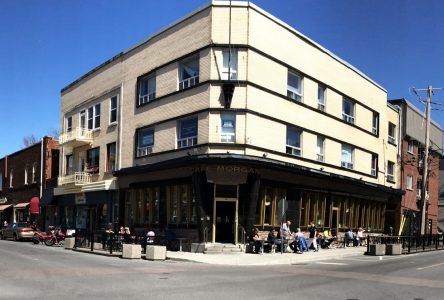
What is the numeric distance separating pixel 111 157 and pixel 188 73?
10077 millimetres

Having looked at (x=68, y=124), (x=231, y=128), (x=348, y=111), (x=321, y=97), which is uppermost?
(x=321, y=97)

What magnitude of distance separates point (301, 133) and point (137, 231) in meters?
11.5

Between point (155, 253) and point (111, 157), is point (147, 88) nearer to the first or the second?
point (111, 157)

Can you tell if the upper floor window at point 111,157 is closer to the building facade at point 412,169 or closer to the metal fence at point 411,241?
the metal fence at point 411,241

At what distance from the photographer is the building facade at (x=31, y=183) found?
45.8 m

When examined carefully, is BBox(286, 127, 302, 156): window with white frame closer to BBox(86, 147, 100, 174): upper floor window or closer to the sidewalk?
the sidewalk

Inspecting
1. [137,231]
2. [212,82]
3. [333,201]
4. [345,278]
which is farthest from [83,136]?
[345,278]

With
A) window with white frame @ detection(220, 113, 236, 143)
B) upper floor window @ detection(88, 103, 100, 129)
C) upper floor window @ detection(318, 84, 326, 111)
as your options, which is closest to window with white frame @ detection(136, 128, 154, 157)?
window with white frame @ detection(220, 113, 236, 143)

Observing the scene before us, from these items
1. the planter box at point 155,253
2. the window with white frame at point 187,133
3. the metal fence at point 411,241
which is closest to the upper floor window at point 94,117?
the window with white frame at point 187,133

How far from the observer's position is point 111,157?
3575 cm

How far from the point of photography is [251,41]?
27016 millimetres

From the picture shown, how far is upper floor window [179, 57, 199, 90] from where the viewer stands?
28266 mm

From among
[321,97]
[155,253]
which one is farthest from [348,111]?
[155,253]

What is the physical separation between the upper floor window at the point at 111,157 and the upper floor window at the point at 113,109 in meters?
1.70
